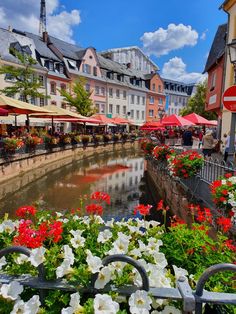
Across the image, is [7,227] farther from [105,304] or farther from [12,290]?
[105,304]

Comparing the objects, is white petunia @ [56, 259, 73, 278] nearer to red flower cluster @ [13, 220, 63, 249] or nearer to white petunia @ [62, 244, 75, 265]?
white petunia @ [62, 244, 75, 265]

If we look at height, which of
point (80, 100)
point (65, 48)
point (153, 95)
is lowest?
point (80, 100)

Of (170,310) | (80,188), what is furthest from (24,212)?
(80,188)

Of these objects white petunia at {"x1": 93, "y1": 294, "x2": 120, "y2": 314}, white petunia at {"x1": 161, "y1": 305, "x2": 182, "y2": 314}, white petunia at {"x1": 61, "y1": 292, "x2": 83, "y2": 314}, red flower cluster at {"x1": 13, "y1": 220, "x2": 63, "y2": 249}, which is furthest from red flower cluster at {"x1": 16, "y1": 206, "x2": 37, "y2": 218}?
white petunia at {"x1": 161, "y1": 305, "x2": 182, "y2": 314}

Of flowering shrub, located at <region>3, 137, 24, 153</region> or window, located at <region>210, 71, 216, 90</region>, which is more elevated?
window, located at <region>210, 71, 216, 90</region>

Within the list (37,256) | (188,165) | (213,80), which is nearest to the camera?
(37,256)

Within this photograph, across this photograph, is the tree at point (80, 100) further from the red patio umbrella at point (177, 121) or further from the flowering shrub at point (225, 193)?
the flowering shrub at point (225, 193)

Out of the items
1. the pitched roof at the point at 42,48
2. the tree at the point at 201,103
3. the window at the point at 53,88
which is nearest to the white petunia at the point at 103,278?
the tree at the point at 201,103

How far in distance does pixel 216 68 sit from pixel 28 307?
18534 mm

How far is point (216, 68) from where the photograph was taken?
56.8 feet

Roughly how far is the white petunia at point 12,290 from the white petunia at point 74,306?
1.06 ft

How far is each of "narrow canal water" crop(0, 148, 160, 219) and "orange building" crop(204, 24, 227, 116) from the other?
6.64 meters

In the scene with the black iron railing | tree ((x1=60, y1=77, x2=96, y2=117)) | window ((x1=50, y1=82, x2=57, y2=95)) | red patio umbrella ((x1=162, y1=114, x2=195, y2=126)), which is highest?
window ((x1=50, y1=82, x2=57, y2=95))

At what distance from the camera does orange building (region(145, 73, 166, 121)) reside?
2208 inches
